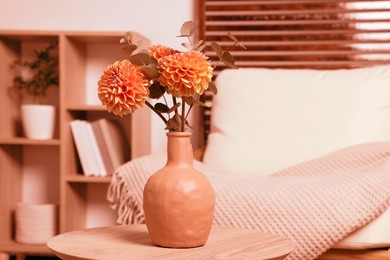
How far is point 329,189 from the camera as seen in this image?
1.68m

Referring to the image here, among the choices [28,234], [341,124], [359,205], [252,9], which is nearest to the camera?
[359,205]

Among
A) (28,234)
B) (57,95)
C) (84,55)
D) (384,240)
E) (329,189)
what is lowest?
(28,234)

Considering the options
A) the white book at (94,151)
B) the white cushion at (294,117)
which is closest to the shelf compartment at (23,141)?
the white book at (94,151)

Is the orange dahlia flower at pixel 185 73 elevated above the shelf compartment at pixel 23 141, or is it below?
above

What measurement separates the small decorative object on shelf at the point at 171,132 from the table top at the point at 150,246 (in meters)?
0.04

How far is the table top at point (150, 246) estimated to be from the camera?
46.3 inches

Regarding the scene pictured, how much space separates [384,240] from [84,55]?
1.72 metres

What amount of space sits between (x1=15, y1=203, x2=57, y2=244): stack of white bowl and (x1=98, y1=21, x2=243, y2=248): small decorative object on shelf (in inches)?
59.4

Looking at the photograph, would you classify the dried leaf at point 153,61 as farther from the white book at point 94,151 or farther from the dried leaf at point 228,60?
the white book at point 94,151

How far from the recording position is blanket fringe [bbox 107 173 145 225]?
6.23ft

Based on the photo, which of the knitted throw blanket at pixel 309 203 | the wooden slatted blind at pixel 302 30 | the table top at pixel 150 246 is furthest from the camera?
the wooden slatted blind at pixel 302 30

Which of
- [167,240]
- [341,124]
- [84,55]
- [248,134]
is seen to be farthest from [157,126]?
[167,240]

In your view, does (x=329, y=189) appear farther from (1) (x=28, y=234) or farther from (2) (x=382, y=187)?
(1) (x=28, y=234)

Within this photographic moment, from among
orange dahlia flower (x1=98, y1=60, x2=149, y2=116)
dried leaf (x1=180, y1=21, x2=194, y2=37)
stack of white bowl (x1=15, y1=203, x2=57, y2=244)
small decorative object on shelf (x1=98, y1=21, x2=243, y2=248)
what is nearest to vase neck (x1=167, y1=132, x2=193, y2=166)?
small decorative object on shelf (x1=98, y1=21, x2=243, y2=248)
